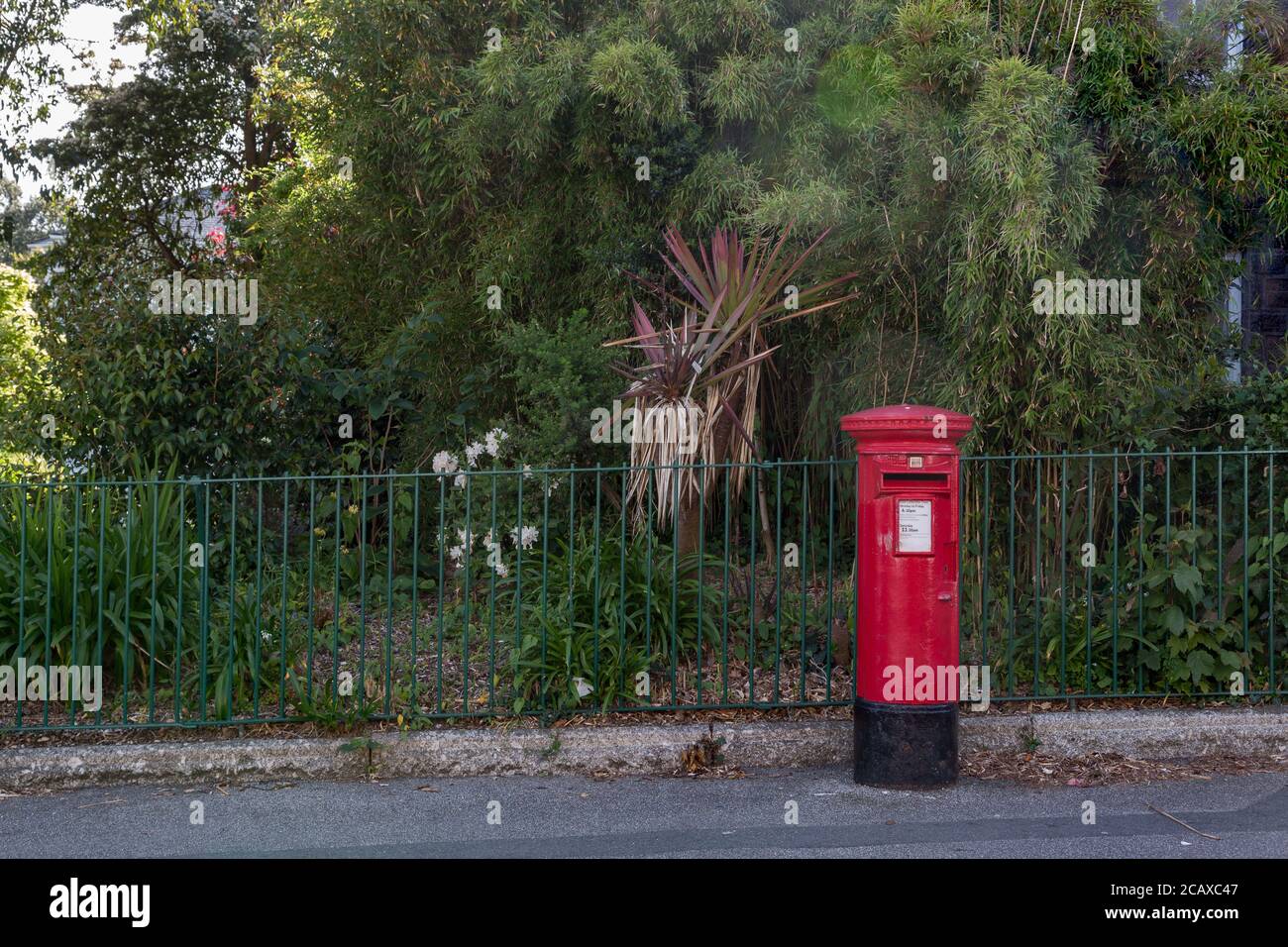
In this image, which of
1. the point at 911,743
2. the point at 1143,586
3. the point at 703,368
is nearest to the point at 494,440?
the point at 703,368

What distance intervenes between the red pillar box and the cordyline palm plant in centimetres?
162

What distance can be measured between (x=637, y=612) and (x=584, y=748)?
0.83 m

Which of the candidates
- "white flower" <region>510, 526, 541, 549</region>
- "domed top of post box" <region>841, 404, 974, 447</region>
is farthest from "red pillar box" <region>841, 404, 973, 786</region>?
"white flower" <region>510, 526, 541, 549</region>

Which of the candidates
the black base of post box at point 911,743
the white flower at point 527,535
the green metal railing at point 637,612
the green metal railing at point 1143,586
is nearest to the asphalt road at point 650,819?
the black base of post box at point 911,743

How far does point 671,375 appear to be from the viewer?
7.04 meters

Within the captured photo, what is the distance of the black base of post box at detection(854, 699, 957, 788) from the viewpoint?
17.9 ft

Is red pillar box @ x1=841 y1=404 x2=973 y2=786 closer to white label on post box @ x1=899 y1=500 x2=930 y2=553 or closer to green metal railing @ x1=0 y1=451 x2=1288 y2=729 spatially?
white label on post box @ x1=899 y1=500 x2=930 y2=553

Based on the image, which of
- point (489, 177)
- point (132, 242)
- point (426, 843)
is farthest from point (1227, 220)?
point (132, 242)

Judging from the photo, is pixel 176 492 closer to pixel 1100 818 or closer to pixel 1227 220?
pixel 1100 818

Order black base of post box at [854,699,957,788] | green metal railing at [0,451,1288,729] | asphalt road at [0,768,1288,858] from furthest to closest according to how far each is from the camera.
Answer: green metal railing at [0,451,1288,729]
black base of post box at [854,699,957,788]
asphalt road at [0,768,1288,858]

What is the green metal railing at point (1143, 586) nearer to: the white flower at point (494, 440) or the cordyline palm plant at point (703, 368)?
the cordyline palm plant at point (703, 368)

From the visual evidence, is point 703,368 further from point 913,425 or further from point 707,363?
point 913,425

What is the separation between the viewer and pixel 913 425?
519 centimetres

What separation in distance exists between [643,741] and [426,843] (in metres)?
1.33
